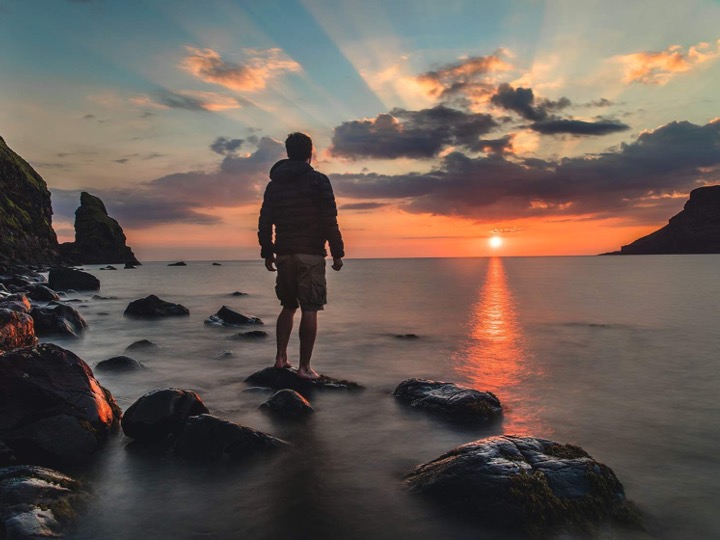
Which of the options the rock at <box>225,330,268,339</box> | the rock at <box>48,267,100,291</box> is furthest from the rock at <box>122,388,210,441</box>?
Result: the rock at <box>48,267,100,291</box>

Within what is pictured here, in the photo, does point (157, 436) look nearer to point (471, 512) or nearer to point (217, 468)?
point (217, 468)

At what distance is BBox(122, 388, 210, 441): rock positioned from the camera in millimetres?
4879

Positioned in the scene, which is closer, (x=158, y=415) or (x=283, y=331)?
(x=158, y=415)

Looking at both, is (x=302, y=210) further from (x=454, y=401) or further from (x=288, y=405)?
(x=454, y=401)

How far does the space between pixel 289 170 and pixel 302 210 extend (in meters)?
0.67

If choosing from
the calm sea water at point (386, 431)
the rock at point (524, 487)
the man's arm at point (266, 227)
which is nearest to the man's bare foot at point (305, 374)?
the calm sea water at point (386, 431)

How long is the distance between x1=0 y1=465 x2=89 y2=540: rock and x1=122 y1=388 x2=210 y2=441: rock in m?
1.04

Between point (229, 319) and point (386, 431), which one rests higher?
point (386, 431)

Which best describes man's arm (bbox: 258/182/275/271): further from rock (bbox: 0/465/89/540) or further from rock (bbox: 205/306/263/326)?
rock (bbox: 205/306/263/326)

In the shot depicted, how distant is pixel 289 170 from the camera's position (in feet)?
23.6

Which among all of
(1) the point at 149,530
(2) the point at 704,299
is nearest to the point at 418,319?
(1) the point at 149,530

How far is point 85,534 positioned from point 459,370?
7.68 meters

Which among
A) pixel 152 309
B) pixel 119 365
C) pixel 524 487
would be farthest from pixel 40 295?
pixel 524 487

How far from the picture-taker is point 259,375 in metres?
7.60
